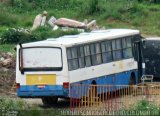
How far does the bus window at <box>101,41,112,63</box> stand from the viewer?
30.5m

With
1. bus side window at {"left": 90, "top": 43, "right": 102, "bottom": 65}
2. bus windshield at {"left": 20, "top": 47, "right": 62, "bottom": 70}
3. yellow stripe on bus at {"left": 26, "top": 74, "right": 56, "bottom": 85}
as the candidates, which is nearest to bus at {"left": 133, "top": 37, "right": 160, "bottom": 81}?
bus side window at {"left": 90, "top": 43, "right": 102, "bottom": 65}

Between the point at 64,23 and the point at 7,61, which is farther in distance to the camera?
the point at 64,23

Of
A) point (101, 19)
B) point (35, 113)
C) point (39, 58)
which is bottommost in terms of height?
point (35, 113)

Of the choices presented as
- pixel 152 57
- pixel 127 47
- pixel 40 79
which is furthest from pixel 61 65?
pixel 152 57

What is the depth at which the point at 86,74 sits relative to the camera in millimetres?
28922

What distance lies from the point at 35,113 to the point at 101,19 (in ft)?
85.7

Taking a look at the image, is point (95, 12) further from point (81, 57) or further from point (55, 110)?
point (55, 110)

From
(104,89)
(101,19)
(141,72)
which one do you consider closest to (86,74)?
(104,89)

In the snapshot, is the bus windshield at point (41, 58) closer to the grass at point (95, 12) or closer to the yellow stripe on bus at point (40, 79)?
the yellow stripe on bus at point (40, 79)

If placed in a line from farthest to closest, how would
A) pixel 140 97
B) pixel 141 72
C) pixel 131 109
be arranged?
pixel 141 72, pixel 140 97, pixel 131 109

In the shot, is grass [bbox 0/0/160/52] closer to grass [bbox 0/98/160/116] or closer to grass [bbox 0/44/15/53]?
grass [bbox 0/44/15/53]

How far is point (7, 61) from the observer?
3509 centimetres

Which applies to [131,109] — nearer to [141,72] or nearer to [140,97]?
[140,97]

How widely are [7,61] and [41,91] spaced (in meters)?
7.77
